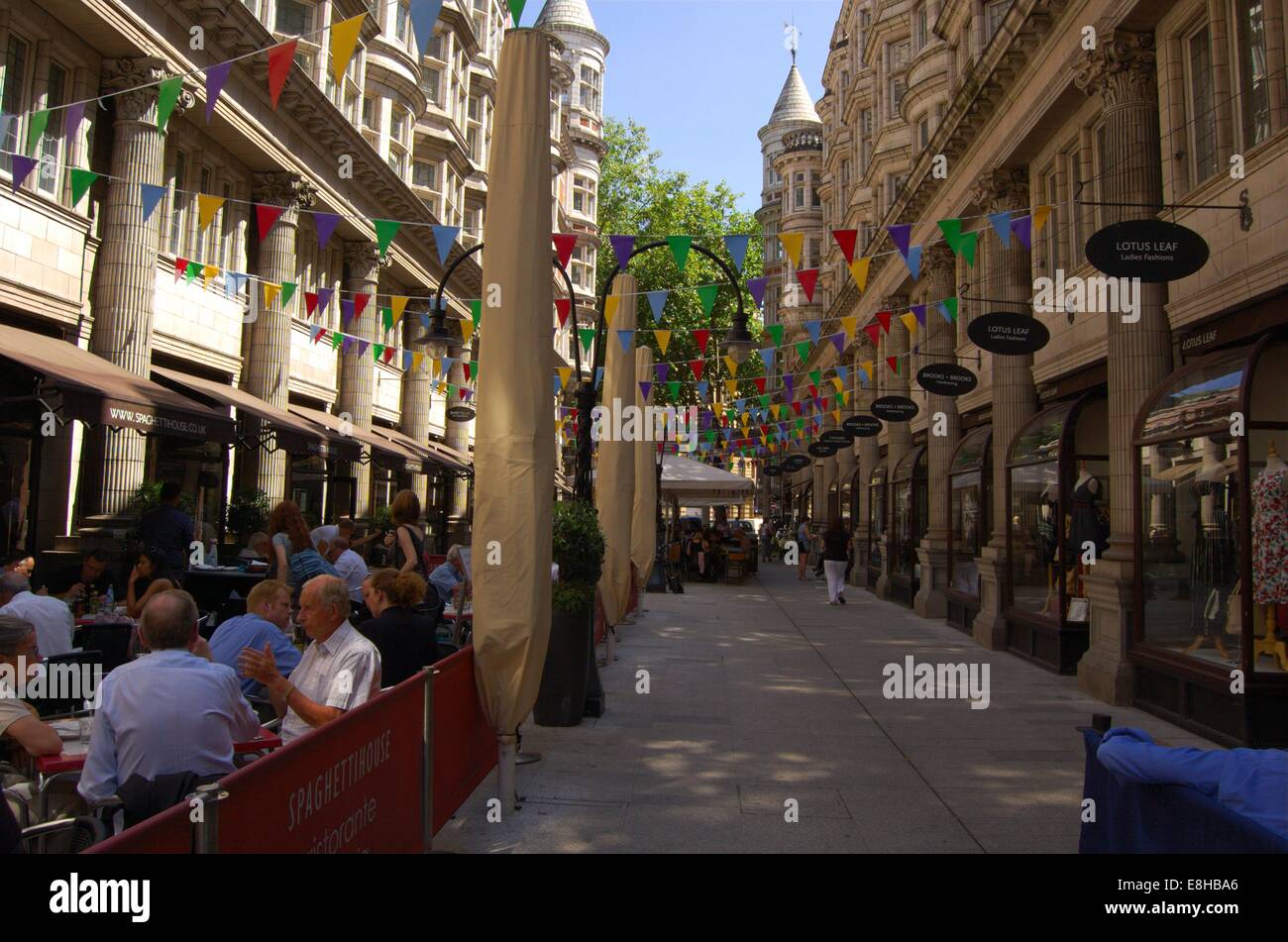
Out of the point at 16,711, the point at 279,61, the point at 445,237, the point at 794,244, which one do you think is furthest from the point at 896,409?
the point at 16,711

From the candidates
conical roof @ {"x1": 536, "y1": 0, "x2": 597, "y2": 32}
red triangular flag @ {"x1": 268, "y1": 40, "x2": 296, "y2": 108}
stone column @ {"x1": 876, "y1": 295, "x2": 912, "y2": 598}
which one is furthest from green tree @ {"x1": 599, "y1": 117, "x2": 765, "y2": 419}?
red triangular flag @ {"x1": 268, "y1": 40, "x2": 296, "y2": 108}

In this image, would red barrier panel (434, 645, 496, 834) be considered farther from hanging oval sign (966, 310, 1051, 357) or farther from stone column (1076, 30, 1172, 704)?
hanging oval sign (966, 310, 1051, 357)

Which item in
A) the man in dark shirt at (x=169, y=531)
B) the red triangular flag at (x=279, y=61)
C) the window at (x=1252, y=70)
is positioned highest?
the window at (x=1252, y=70)

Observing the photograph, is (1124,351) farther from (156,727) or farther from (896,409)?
(156,727)

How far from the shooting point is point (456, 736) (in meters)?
5.95

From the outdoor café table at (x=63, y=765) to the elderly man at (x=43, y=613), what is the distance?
257 centimetres

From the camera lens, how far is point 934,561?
19609mm

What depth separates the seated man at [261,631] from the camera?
19.0ft

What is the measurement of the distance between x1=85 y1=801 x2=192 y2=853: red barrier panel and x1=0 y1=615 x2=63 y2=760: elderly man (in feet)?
6.72

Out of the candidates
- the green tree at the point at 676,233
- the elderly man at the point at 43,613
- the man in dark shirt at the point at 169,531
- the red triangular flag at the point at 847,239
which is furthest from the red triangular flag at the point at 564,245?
the green tree at the point at 676,233

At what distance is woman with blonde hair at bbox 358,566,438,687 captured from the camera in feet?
20.6

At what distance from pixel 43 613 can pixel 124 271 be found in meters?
10.3

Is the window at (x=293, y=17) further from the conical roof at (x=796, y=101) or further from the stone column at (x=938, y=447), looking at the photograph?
the conical roof at (x=796, y=101)

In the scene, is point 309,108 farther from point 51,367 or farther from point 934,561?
point 934,561
